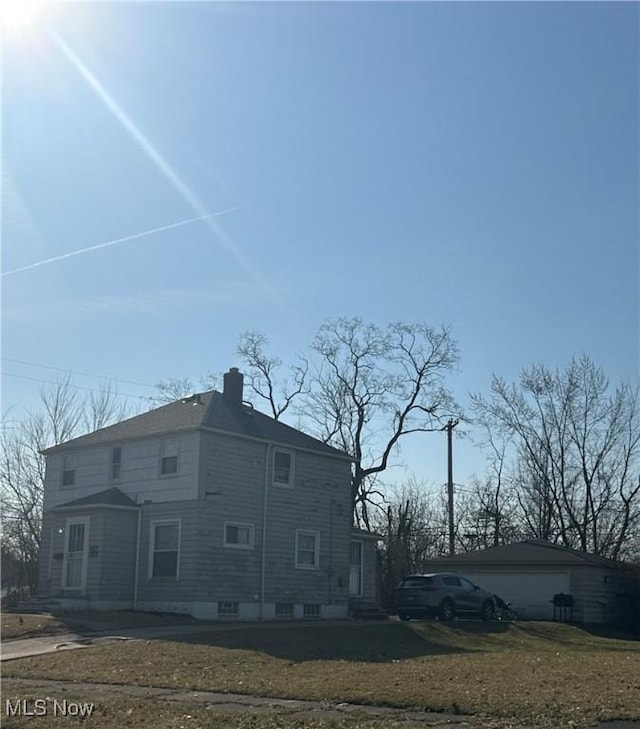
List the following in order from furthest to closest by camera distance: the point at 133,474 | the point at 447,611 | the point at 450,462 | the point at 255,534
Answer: the point at 450,462 < the point at 133,474 < the point at 447,611 < the point at 255,534

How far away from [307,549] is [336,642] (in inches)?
428

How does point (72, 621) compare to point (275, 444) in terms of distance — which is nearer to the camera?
point (72, 621)

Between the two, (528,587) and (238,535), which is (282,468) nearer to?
(238,535)

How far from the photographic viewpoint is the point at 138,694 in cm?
1347

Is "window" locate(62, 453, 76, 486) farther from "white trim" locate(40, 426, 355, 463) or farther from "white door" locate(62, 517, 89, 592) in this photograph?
"white door" locate(62, 517, 89, 592)

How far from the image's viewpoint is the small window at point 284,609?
29969 mm

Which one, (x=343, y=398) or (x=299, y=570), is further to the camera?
(x=343, y=398)

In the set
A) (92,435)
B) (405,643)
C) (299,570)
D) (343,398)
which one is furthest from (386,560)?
(405,643)

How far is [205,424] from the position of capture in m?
28.3

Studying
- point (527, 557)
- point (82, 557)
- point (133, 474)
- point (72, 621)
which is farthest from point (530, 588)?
point (72, 621)

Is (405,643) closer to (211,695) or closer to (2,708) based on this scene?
(211,695)

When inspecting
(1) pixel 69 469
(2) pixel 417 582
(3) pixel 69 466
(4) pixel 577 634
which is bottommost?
(4) pixel 577 634

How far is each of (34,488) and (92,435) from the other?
49.5 feet

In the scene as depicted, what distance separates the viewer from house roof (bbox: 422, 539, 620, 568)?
3556 centimetres
